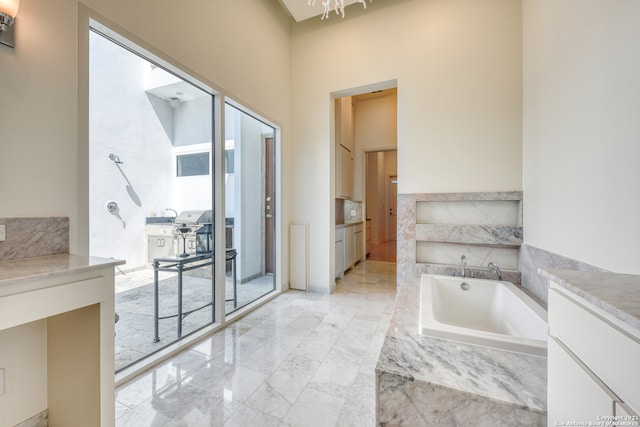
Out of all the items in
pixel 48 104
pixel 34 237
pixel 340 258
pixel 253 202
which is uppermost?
pixel 48 104

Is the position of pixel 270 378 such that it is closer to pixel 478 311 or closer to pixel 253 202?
pixel 478 311

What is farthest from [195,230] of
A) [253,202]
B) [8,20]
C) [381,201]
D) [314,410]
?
[381,201]

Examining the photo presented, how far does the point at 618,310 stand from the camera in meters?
0.49

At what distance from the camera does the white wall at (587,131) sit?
1100 mm

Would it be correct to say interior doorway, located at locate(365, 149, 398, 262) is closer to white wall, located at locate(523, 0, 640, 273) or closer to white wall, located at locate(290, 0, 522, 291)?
white wall, located at locate(290, 0, 522, 291)

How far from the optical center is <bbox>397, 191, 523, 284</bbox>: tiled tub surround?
8.48ft

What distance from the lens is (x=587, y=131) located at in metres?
1.39

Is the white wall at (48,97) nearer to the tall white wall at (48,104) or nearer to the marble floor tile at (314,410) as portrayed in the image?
the tall white wall at (48,104)

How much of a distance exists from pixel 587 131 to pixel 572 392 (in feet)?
4.82

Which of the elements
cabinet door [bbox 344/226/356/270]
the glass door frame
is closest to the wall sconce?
the glass door frame

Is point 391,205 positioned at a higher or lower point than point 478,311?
higher

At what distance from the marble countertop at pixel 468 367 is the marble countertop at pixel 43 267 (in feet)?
4.47

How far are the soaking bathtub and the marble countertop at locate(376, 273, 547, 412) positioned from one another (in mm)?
60

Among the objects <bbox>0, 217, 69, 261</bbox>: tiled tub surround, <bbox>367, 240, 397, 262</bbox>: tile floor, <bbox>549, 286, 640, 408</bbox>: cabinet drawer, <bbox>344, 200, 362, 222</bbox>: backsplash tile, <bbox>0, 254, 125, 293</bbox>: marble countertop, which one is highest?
<bbox>344, 200, 362, 222</bbox>: backsplash tile
